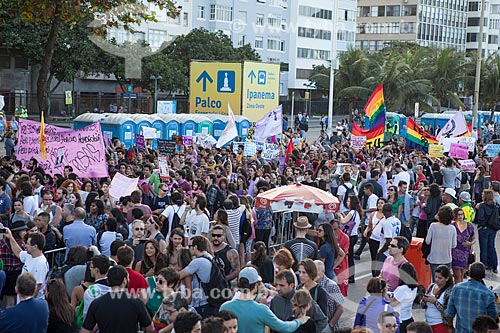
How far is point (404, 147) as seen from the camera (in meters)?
24.8

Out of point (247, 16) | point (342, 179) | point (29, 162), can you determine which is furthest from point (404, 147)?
point (247, 16)

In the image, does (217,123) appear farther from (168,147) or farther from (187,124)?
(168,147)

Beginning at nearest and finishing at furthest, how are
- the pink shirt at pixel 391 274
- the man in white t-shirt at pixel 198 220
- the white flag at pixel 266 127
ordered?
1. the pink shirt at pixel 391 274
2. the man in white t-shirt at pixel 198 220
3. the white flag at pixel 266 127

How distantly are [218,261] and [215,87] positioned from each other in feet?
80.7

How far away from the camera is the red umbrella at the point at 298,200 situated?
11609 millimetres

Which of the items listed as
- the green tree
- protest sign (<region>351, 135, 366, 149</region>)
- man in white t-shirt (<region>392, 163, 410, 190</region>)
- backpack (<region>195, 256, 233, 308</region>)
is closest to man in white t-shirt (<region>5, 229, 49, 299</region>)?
backpack (<region>195, 256, 233, 308</region>)

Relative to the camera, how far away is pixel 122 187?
41.4 feet

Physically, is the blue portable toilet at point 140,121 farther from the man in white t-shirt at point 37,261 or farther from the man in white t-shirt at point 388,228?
the man in white t-shirt at point 37,261

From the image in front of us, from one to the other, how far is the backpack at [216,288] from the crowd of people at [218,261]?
14 mm

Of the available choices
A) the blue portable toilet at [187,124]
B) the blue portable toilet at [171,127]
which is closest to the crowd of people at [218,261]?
the blue portable toilet at [171,127]

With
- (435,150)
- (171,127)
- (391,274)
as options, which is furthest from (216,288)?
(171,127)

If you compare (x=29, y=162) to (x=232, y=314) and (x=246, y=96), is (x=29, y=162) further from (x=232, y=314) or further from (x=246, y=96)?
(x=246, y=96)

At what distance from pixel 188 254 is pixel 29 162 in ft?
27.3

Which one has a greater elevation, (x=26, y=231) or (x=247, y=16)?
(x=247, y=16)
